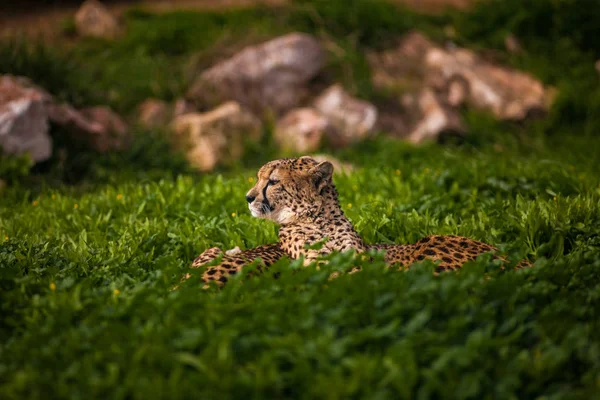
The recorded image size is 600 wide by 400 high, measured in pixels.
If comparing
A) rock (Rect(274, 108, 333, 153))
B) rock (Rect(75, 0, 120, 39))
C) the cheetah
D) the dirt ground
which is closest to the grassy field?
the cheetah

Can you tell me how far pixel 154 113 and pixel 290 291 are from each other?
6.58 m

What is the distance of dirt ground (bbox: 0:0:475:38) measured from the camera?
12.1 m

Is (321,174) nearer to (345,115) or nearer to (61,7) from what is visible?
(345,115)

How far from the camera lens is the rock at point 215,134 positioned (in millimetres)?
9164

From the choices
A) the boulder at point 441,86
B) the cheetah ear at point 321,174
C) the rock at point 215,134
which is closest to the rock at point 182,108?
the rock at point 215,134

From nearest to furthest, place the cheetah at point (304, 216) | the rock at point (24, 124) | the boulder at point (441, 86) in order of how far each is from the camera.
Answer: the cheetah at point (304, 216)
the rock at point (24, 124)
the boulder at point (441, 86)

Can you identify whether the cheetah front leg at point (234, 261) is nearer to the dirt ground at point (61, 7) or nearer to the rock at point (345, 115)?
the rock at point (345, 115)

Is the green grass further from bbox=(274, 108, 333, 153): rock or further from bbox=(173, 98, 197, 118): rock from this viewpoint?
bbox=(173, 98, 197, 118): rock

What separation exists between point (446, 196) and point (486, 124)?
455cm

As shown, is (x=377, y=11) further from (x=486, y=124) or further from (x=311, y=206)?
(x=311, y=206)

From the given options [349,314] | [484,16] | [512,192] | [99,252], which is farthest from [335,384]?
[484,16]

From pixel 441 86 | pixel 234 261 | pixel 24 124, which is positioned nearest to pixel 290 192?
pixel 234 261

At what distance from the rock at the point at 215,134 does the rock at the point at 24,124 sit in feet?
6.12

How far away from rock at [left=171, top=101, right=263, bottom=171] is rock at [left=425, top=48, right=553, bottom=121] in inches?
144
